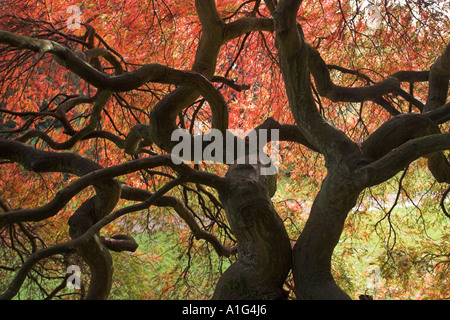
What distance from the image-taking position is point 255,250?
232cm

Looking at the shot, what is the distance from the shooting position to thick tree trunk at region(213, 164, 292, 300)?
2.26 meters

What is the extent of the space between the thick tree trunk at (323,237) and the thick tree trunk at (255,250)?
10 centimetres

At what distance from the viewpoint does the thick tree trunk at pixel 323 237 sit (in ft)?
7.25

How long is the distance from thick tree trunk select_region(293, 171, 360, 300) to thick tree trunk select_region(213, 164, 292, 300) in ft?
0.33

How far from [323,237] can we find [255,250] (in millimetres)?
358

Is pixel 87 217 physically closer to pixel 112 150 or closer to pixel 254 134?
pixel 254 134

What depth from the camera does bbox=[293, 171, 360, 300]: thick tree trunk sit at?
7.25ft

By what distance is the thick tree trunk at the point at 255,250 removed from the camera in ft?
7.41

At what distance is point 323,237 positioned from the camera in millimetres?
2258

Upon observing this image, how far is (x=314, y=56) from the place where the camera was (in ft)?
9.46

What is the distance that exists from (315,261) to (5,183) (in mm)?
3989
